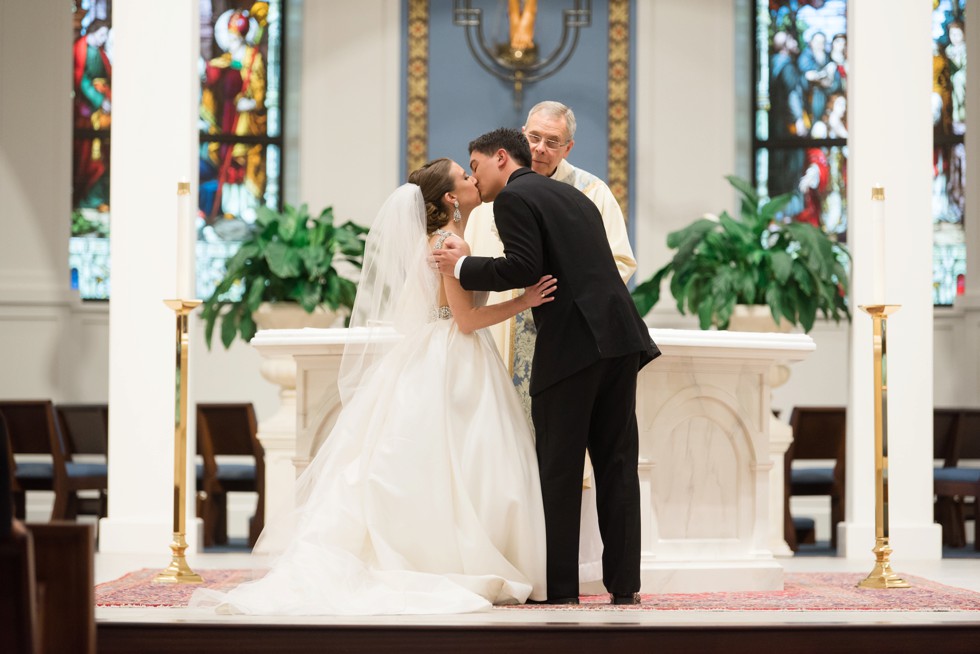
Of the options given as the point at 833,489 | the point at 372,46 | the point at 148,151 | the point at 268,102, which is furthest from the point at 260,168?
the point at 833,489

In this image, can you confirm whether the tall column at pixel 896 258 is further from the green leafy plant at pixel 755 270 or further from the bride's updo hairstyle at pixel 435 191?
the bride's updo hairstyle at pixel 435 191

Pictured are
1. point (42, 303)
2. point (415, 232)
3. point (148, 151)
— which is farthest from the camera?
point (42, 303)

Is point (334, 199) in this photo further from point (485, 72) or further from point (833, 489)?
point (833, 489)

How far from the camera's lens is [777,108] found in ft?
36.4

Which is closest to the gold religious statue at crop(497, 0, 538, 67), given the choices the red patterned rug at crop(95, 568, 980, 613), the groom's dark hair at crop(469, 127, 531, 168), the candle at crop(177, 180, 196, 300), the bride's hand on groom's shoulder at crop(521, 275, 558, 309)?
the candle at crop(177, 180, 196, 300)

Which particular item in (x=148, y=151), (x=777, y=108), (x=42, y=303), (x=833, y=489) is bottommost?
(x=833, y=489)

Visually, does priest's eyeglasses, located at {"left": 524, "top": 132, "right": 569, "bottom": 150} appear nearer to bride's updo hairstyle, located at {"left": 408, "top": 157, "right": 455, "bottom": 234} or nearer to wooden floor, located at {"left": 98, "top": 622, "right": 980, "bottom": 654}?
bride's updo hairstyle, located at {"left": 408, "top": 157, "right": 455, "bottom": 234}

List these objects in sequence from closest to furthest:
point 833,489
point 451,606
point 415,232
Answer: point 451,606 < point 415,232 < point 833,489

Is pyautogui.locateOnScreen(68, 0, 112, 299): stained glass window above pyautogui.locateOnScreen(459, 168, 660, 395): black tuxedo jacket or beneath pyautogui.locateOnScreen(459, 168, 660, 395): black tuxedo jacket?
above

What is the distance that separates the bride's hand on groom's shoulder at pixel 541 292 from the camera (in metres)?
4.52

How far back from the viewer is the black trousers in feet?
14.8

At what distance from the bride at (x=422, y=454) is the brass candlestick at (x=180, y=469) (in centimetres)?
94

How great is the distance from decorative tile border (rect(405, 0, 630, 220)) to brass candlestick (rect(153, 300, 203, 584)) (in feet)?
16.9

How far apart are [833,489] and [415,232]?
4.96 metres
